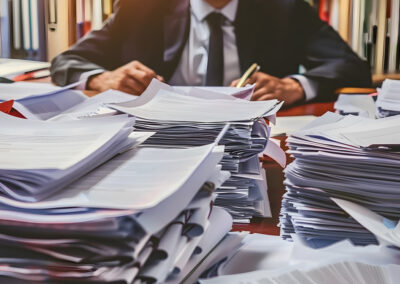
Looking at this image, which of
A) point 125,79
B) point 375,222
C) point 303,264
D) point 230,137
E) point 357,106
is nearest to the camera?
point 303,264

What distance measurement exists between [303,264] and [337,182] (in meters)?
0.18

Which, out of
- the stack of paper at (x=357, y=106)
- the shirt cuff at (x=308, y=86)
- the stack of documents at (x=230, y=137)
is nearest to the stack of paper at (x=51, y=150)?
the stack of documents at (x=230, y=137)

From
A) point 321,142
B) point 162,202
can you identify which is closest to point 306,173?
point 321,142

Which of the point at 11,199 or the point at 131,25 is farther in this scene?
the point at 131,25

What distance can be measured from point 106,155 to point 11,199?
14 centimetres

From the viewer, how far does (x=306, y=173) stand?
74 centimetres

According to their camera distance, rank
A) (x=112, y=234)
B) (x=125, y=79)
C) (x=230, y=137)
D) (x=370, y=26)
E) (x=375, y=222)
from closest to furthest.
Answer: (x=112, y=234) < (x=375, y=222) < (x=230, y=137) < (x=125, y=79) < (x=370, y=26)

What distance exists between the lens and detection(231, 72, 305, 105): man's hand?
2591mm

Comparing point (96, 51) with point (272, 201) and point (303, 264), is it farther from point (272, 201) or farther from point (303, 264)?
point (303, 264)

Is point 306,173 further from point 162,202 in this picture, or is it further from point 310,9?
point 310,9

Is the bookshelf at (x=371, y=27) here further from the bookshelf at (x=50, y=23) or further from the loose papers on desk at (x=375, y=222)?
the loose papers on desk at (x=375, y=222)

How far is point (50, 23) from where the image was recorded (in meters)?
3.13

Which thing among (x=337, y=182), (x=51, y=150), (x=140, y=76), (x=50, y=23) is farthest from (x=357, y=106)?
(x=50, y=23)

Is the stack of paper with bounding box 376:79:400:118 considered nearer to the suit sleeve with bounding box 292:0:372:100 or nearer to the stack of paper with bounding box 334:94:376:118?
the stack of paper with bounding box 334:94:376:118
